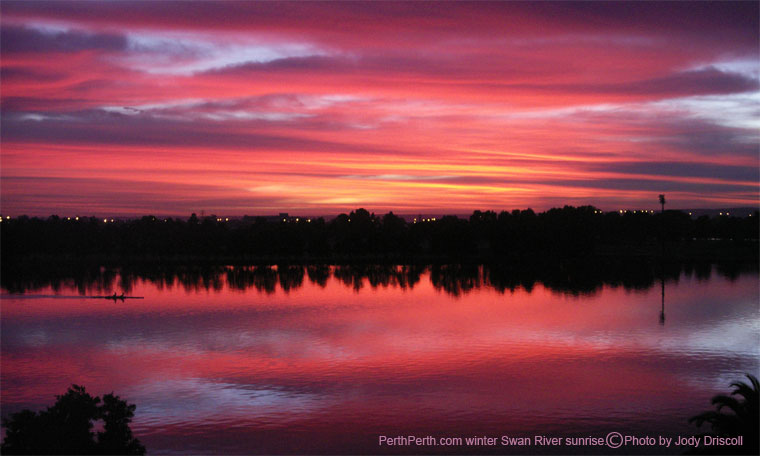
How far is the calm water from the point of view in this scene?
799 inches

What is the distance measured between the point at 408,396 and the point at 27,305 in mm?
37328

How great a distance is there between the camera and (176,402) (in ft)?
74.0

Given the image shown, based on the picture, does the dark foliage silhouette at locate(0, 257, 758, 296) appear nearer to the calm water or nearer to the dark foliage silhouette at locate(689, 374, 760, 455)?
the calm water

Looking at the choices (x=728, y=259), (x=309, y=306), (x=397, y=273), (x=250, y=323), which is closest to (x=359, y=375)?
(x=250, y=323)

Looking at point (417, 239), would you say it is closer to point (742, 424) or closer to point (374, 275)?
point (374, 275)

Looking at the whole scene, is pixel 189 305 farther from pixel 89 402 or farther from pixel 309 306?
pixel 89 402

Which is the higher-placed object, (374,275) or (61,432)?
(61,432)

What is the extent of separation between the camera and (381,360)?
99.1 ft

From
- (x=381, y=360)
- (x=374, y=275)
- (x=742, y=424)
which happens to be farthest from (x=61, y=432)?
(x=374, y=275)

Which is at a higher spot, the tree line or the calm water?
the tree line

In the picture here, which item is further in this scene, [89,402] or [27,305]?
[27,305]

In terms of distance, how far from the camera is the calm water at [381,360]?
2030cm

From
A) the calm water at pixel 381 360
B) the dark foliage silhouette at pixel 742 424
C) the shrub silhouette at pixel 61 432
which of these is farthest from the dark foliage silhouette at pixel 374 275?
the shrub silhouette at pixel 61 432

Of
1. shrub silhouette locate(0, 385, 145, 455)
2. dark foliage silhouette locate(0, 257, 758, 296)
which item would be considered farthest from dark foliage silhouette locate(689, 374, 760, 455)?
dark foliage silhouette locate(0, 257, 758, 296)
